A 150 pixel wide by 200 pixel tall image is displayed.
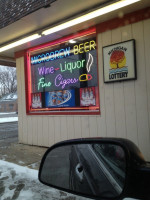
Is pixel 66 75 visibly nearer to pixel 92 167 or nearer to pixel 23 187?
pixel 23 187

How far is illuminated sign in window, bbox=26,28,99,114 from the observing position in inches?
232

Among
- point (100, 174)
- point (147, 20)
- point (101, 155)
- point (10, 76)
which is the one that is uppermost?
point (10, 76)

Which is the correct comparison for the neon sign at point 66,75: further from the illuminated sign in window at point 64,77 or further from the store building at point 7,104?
the store building at point 7,104

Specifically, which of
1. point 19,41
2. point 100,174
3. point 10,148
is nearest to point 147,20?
point 19,41

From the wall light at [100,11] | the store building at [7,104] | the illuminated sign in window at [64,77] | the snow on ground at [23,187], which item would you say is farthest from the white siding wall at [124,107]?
the store building at [7,104]

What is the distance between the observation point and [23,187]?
153 inches

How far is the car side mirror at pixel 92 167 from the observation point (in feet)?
4.32

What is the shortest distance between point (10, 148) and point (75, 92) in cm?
308

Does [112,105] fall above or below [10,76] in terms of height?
below

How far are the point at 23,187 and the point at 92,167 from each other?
111 inches

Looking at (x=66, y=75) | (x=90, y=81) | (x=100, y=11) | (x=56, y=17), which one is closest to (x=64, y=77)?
(x=66, y=75)

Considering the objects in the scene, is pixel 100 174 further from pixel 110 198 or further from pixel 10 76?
pixel 10 76

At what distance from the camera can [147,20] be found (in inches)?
183

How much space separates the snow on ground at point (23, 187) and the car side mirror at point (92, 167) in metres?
1.89
